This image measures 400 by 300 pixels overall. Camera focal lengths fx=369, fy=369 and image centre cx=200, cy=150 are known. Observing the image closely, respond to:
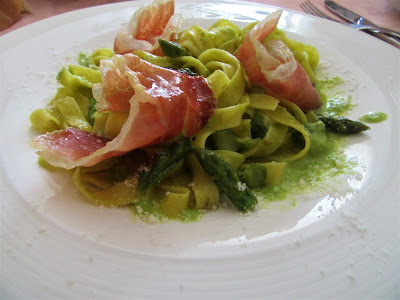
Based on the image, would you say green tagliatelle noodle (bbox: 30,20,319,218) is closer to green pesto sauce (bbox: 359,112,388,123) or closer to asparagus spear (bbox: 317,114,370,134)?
asparagus spear (bbox: 317,114,370,134)

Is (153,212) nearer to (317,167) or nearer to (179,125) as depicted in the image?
(179,125)

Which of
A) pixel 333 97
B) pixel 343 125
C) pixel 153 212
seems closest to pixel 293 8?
pixel 333 97

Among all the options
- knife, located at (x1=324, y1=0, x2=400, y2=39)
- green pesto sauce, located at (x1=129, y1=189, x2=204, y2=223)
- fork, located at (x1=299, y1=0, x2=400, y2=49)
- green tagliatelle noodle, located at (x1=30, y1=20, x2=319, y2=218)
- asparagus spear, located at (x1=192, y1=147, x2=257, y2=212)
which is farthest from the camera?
knife, located at (x1=324, y1=0, x2=400, y2=39)

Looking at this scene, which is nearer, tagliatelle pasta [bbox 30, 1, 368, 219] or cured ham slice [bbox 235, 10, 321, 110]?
tagliatelle pasta [bbox 30, 1, 368, 219]

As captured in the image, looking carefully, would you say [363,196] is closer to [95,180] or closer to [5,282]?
[95,180]

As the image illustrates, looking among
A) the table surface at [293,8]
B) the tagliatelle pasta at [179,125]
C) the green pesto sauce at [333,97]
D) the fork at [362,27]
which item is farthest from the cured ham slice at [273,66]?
the table surface at [293,8]

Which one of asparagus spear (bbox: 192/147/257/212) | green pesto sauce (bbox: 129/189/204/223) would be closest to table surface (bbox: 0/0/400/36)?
asparagus spear (bbox: 192/147/257/212)

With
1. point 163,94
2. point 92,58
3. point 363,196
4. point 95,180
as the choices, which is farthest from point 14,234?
point 92,58
